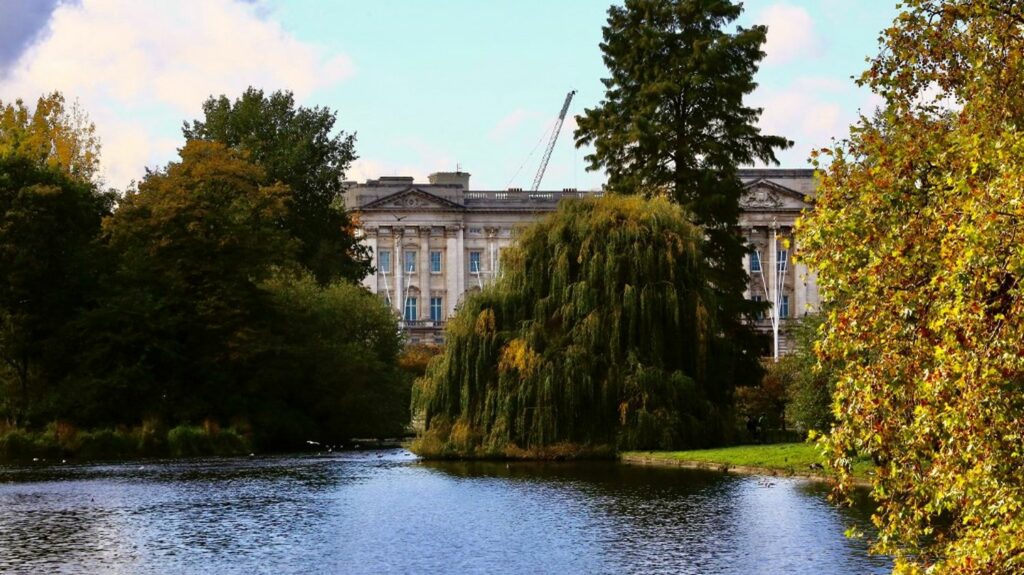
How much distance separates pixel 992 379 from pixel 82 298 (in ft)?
164

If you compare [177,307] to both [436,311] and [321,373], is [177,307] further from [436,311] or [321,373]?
[436,311]

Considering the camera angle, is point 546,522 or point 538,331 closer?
point 546,522

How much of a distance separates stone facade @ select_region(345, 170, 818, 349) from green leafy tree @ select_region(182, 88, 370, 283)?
53.2 m

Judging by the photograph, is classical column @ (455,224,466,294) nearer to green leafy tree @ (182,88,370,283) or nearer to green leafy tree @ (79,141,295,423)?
green leafy tree @ (182,88,370,283)

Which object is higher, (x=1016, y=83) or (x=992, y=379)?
(x=1016, y=83)

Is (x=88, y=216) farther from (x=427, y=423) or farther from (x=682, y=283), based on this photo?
(x=682, y=283)

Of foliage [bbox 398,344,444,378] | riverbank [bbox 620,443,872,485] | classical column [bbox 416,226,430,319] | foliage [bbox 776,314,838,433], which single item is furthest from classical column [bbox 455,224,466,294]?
riverbank [bbox 620,443,872,485]

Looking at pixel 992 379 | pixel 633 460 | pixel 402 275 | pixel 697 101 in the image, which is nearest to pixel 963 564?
pixel 992 379

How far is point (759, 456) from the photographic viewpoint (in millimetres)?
39688

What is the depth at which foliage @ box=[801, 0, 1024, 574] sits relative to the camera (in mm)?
12875

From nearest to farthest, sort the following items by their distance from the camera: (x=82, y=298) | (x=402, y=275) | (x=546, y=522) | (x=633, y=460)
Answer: (x=546, y=522) < (x=633, y=460) < (x=82, y=298) < (x=402, y=275)

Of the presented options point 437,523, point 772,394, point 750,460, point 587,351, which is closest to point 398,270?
point 772,394

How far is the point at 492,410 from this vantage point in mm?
43625

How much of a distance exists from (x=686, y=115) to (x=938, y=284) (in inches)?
1606
